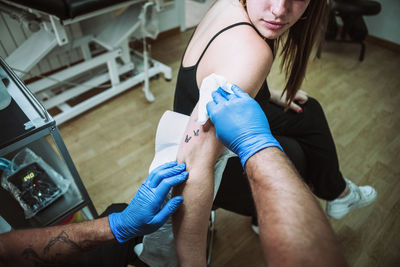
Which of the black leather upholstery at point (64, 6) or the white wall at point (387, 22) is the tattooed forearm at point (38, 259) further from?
the white wall at point (387, 22)

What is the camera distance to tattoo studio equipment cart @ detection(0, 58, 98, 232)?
747 mm

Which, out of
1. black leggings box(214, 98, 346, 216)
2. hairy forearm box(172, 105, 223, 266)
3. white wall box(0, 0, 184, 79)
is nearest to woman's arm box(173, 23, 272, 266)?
hairy forearm box(172, 105, 223, 266)

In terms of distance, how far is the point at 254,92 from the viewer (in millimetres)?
741

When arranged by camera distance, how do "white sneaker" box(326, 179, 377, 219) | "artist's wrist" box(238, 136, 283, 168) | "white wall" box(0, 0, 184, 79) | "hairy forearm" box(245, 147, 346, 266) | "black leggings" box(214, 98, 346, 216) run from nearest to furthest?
"hairy forearm" box(245, 147, 346, 266), "artist's wrist" box(238, 136, 283, 168), "black leggings" box(214, 98, 346, 216), "white sneaker" box(326, 179, 377, 219), "white wall" box(0, 0, 184, 79)

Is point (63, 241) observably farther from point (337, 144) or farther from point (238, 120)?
point (337, 144)

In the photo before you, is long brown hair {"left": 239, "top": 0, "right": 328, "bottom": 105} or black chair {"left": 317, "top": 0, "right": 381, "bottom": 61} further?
black chair {"left": 317, "top": 0, "right": 381, "bottom": 61}

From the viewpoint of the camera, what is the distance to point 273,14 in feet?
2.45

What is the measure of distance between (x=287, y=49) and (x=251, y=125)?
20.9 inches

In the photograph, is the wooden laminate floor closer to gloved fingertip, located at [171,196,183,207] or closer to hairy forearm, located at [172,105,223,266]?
hairy forearm, located at [172,105,223,266]

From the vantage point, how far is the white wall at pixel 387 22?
9.50ft

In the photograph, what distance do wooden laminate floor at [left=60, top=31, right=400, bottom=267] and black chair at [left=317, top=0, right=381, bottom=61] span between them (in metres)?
0.25

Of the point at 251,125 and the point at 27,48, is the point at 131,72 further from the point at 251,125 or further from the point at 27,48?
the point at 251,125

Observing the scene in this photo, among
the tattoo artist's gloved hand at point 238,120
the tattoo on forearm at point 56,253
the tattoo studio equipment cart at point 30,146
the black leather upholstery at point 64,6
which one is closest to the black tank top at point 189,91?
the tattoo artist's gloved hand at point 238,120

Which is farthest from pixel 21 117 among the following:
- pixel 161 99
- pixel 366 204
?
pixel 366 204
